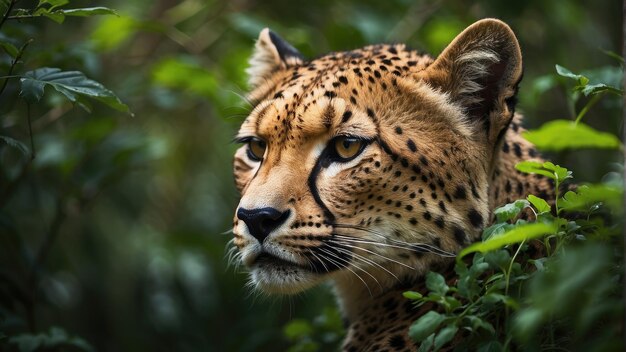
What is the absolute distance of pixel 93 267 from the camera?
1018 centimetres

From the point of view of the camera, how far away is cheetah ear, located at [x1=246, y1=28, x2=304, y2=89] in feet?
19.4

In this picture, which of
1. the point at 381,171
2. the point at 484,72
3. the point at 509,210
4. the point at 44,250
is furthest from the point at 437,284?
the point at 44,250

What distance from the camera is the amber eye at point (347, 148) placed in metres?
4.62

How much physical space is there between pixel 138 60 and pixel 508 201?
6706 millimetres

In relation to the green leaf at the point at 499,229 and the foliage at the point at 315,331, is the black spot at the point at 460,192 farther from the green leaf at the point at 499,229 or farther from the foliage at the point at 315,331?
the foliage at the point at 315,331

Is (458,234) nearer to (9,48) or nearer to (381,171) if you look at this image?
(381,171)

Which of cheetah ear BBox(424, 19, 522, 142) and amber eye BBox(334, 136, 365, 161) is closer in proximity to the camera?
cheetah ear BBox(424, 19, 522, 142)

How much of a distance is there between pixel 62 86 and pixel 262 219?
4.40 feet

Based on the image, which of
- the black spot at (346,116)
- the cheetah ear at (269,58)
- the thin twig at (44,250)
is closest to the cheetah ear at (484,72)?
the black spot at (346,116)

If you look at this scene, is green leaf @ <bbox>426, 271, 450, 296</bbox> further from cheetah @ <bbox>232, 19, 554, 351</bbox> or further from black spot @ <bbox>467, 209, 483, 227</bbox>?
black spot @ <bbox>467, 209, 483, 227</bbox>

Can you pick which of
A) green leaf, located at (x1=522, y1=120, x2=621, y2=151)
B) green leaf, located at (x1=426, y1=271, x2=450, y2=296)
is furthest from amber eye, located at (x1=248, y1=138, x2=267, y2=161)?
green leaf, located at (x1=522, y1=120, x2=621, y2=151)

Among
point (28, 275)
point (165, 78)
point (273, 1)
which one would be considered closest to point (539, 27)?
point (273, 1)

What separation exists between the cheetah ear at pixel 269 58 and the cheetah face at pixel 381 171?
44.7 inches

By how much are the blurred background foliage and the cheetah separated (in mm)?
1244
